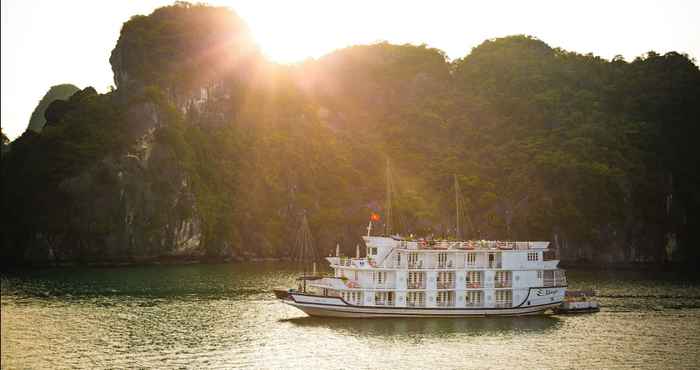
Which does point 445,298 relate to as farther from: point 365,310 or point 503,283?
point 365,310

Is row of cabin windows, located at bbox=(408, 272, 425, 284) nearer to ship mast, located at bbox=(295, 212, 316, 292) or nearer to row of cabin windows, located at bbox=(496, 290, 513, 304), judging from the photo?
row of cabin windows, located at bbox=(496, 290, 513, 304)

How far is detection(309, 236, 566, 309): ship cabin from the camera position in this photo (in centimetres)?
5091

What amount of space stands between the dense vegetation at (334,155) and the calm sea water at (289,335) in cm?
3658

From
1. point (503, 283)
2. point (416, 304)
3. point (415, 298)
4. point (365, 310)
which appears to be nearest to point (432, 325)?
point (416, 304)

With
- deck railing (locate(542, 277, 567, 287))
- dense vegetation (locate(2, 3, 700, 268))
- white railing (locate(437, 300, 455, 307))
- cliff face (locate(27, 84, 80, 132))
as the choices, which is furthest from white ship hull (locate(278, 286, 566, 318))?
cliff face (locate(27, 84, 80, 132))

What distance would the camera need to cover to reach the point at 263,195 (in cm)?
12706

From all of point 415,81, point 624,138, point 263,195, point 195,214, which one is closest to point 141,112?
point 195,214

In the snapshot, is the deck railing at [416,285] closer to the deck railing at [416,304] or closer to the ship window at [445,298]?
the deck railing at [416,304]

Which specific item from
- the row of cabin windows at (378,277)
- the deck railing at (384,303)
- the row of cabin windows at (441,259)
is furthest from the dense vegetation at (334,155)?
the row of cabin windows at (441,259)

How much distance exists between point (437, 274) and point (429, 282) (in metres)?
0.82

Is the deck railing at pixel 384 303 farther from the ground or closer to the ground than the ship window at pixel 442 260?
closer to the ground

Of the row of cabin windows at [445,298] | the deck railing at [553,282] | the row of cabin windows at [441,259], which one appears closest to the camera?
the row of cabin windows at [441,259]

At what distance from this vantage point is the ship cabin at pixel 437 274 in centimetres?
5091

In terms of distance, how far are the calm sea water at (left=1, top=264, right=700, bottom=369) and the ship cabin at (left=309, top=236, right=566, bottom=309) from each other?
1.66 meters
